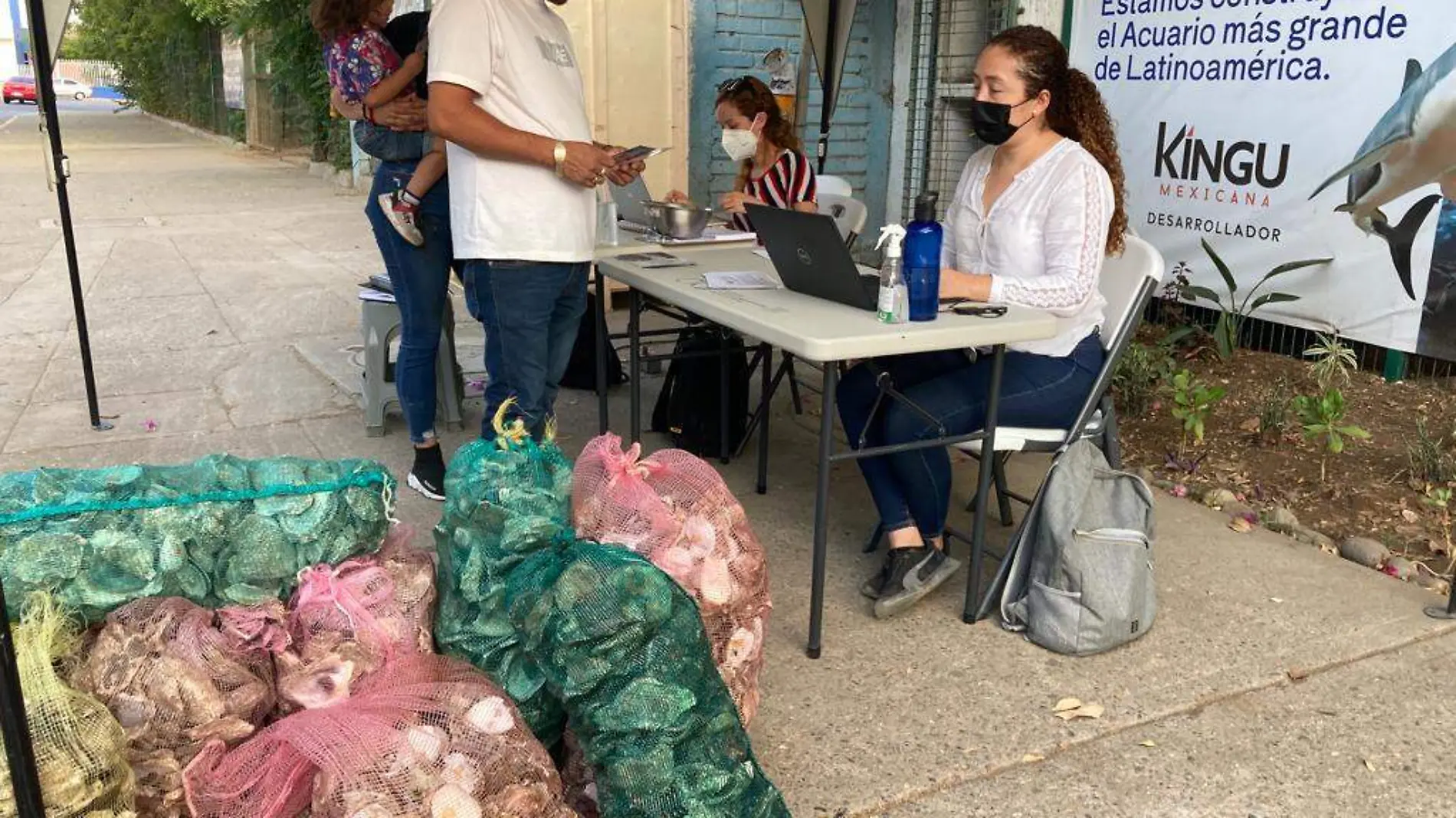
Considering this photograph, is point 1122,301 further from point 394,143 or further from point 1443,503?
point 394,143

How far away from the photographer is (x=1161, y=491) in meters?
4.28

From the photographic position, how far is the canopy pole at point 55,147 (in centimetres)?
411

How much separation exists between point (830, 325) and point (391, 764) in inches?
57.2

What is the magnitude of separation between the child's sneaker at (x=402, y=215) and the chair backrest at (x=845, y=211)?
1.79 meters

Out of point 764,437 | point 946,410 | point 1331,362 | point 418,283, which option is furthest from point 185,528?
point 1331,362

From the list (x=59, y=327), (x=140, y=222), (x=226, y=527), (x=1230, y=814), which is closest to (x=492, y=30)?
(x=226, y=527)

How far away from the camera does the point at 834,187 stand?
527 centimetres

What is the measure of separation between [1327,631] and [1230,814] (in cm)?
100

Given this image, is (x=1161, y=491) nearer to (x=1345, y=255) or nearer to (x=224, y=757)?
(x=1345, y=255)

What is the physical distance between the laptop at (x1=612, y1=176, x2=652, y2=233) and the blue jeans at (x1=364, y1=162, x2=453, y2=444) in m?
0.92

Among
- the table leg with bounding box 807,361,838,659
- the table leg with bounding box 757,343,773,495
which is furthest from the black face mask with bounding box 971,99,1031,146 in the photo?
the table leg with bounding box 757,343,773,495

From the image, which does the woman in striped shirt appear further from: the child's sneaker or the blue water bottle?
the blue water bottle

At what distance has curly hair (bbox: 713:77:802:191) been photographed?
479cm

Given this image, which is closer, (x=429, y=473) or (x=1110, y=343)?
(x=1110, y=343)
